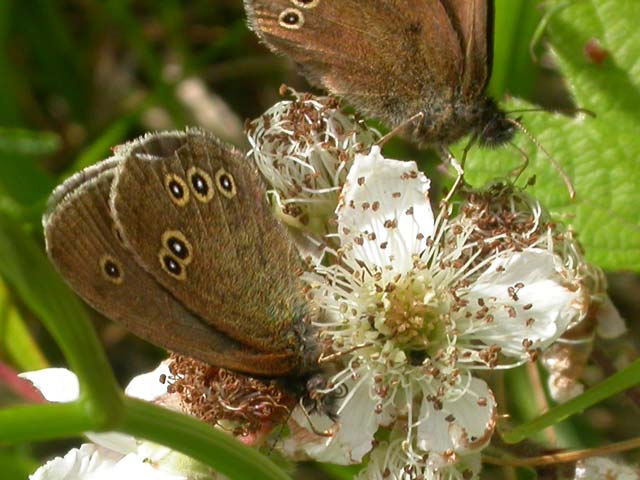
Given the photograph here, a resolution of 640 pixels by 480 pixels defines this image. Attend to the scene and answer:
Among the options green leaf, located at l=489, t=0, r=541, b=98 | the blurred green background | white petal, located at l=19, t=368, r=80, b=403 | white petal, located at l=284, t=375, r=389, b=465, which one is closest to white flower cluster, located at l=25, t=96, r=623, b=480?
white petal, located at l=284, t=375, r=389, b=465

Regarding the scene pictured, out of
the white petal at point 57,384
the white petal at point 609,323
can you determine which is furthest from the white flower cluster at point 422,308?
the white petal at point 57,384

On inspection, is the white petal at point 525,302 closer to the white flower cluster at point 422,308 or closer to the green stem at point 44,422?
A: the white flower cluster at point 422,308

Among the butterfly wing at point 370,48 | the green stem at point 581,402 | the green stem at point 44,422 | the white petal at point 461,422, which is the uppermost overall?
the green stem at point 44,422

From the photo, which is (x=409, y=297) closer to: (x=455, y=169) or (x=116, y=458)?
(x=455, y=169)

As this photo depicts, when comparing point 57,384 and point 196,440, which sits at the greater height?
point 196,440

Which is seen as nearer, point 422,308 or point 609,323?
point 422,308

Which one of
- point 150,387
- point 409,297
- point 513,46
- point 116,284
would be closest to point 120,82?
point 513,46
